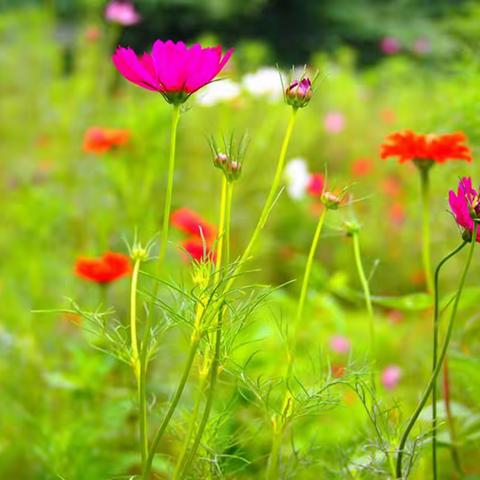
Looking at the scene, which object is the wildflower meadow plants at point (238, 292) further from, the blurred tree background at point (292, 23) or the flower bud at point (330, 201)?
the blurred tree background at point (292, 23)

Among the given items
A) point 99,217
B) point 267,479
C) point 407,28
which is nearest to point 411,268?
point 99,217

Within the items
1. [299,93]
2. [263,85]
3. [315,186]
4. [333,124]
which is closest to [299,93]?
[299,93]

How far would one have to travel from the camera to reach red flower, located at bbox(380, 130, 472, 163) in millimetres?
623

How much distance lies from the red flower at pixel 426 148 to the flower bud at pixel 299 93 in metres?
0.17

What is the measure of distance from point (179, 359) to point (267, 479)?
2.71ft

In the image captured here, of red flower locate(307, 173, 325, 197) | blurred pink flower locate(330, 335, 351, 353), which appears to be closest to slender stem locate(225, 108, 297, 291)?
blurred pink flower locate(330, 335, 351, 353)

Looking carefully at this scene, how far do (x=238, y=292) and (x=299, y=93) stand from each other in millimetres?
163

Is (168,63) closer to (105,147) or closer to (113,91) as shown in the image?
(105,147)

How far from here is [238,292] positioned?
588 millimetres

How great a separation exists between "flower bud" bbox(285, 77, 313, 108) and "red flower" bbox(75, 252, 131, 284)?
0.53m

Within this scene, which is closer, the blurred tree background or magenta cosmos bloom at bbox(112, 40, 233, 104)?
magenta cosmos bloom at bbox(112, 40, 233, 104)

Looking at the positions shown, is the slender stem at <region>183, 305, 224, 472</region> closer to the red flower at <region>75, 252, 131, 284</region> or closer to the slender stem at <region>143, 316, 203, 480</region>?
the slender stem at <region>143, 316, 203, 480</region>

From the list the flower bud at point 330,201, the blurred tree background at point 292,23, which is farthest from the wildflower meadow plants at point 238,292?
the blurred tree background at point 292,23

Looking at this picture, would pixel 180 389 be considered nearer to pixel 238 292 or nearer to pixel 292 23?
pixel 238 292
